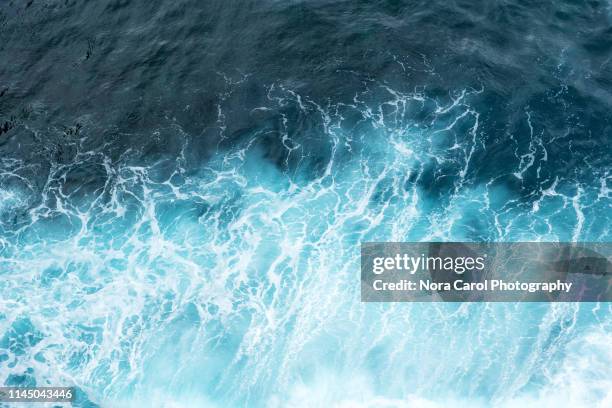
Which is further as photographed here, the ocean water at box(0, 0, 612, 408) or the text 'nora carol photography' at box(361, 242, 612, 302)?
the text 'nora carol photography' at box(361, 242, 612, 302)

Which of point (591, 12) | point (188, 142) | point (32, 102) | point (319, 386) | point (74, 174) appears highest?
point (591, 12)

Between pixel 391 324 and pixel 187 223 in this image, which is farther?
pixel 187 223

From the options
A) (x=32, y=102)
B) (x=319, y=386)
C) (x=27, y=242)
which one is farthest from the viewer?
(x=32, y=102)

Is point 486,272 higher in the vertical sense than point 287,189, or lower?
lower

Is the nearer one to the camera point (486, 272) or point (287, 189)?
point (486, 272)

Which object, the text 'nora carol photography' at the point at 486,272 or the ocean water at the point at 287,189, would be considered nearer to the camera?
the ocean water at the point at 287,189

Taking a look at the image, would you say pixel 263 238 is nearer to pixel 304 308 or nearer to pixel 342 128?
pixel 304 308

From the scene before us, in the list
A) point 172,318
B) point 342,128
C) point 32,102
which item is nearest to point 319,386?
point 172,318

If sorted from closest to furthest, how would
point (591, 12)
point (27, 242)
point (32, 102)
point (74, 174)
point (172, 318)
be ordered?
point (172, 318) → point (27, 242) → point (74, 174) → point (32, 102) → point (591, 12)
